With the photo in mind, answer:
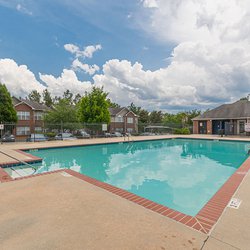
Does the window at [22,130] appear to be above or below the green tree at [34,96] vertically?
below

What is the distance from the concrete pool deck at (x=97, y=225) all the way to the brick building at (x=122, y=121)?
2799 centimetres

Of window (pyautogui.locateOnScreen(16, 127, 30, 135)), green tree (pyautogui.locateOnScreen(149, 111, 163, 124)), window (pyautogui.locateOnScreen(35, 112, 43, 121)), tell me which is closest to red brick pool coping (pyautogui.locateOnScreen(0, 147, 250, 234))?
window (pyautogui.locateOnScreen(16, 127, 30, 135))

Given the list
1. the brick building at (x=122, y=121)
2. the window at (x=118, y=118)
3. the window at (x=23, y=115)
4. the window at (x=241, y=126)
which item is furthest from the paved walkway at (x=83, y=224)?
the window at (x=118, y=118)

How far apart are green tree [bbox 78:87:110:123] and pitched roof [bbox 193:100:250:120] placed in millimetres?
15870

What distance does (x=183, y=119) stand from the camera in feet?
127

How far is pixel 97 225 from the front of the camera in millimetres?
2861

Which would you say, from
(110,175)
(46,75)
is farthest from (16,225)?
(46,75)

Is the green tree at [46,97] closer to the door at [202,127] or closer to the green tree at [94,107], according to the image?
the green tree at [94,107]

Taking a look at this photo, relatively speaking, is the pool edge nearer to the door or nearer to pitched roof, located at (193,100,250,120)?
pitched roof, located at (193,100,250,120)

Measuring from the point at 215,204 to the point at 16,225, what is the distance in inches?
146

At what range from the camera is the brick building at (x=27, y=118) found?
25656 mm

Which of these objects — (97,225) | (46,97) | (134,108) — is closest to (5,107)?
(97,225)

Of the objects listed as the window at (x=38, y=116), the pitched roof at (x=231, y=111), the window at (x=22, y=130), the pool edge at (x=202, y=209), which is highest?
the pitched roof at (x=231, y=111)

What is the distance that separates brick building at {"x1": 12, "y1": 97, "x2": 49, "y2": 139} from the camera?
25.7m
